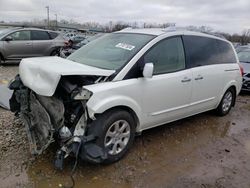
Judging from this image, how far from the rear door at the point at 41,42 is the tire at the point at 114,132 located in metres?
9.55

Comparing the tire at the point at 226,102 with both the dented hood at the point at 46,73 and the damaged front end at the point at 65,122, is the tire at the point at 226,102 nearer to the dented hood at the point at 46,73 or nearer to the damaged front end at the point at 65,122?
the dented hood at the point at 46,73

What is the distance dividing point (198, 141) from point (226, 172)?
976mm

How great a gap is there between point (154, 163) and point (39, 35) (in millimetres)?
10194

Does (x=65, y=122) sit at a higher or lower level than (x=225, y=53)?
lower

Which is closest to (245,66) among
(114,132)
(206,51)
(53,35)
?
(206,51)

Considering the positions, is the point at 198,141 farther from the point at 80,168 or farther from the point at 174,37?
the point at 80,168

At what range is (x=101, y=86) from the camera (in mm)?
3264

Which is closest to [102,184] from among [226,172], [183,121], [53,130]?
[53,130]

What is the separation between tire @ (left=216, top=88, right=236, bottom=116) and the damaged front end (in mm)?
3288

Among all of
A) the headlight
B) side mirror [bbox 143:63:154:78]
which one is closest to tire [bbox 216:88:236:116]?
side mirror [bbox 143:63:154:78]

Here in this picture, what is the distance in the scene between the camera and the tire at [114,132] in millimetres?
3256

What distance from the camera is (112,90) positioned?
10.9 feet

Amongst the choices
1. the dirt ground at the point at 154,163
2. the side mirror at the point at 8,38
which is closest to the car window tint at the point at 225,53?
the dirt ground at the point at 154,163

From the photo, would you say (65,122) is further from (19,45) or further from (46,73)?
(19,45)
